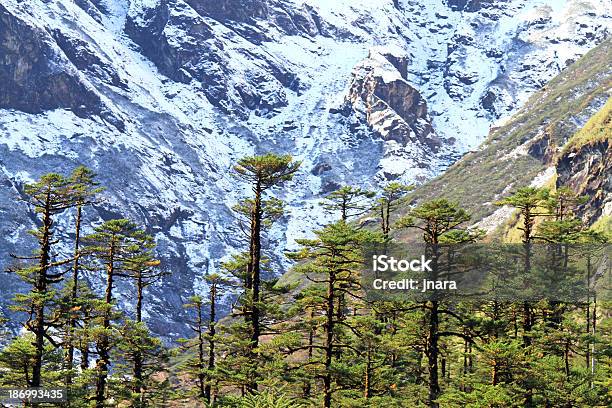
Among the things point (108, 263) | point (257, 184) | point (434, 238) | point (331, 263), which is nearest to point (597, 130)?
point (257, 184)

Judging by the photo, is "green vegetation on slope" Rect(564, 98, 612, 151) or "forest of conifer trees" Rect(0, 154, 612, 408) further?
"green vegetation on slope" Rect(564, 98, 612, 151)

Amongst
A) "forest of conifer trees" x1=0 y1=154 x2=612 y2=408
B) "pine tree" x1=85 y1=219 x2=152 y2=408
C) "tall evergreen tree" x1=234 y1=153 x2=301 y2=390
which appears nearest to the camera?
"forest of conifer trees" x1=0 y1=154 x2=612 y2=408

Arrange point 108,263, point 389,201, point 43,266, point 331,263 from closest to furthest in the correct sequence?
1. point 43,266
2. point 331,263
3. point 108,263
4. point 389,201

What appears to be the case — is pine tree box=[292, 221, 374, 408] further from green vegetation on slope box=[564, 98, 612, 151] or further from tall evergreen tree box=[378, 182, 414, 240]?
green vegetation on slope box=[564, 98, 612, 151]

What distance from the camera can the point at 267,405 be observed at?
81.1 feet

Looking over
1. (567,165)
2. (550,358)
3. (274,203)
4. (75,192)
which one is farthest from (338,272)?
(567,165)

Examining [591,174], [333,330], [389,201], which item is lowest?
[333,330]

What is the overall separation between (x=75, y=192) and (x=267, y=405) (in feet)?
48.2

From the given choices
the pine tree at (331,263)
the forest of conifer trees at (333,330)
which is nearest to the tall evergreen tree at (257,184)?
the forest of conifer trees at (333,330)

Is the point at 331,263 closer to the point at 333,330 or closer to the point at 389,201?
the point at 333,330

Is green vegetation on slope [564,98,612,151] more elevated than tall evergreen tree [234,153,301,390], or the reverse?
green vegetation on slope [564,98,612,151]

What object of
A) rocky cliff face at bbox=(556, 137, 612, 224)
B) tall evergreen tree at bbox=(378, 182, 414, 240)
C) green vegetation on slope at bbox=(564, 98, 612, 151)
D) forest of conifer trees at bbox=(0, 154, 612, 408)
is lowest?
forest of conifer trees at bbox=(0, 154, 612, 408)

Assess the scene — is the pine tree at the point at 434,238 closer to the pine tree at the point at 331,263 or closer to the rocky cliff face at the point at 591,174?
the pine tree at the point at 331,263

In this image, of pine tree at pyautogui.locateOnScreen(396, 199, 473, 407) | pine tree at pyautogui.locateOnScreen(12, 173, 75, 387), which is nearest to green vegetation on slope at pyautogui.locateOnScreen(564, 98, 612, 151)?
pine tree at pyautogui.locateOnScreen(396, 199, 473, 407)
